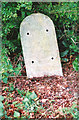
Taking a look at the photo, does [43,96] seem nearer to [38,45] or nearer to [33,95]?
[33,95]

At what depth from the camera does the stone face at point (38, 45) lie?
9.57 ft

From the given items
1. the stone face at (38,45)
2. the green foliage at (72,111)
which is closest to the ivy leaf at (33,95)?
the green foliage at (72,111)

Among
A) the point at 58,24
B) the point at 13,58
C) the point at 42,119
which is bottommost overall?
the point at 42,119

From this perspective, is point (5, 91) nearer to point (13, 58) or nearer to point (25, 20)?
point (13, 58)

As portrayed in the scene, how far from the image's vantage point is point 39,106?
2.33 m

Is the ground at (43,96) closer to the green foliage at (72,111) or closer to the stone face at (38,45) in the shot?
the green foliage at (72,111)

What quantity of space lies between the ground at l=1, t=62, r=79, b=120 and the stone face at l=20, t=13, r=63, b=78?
0.55 feet

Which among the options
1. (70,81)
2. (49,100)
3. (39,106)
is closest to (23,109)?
(39,106)

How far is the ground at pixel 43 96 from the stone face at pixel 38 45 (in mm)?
169

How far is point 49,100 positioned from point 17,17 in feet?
5.03

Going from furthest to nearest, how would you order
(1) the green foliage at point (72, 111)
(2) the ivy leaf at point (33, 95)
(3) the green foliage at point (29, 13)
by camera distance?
(3) the green foliage at point (29, 13) → (2) the ivy leaf at point (33, 95) → (1) the green foliage at point (72, 111)

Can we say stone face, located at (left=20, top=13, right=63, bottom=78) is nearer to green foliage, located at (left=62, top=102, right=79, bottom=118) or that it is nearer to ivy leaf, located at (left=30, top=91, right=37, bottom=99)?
ivy leaf, located at (left=30, top=91, right=37, bottom=99)

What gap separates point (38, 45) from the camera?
294 centimetres

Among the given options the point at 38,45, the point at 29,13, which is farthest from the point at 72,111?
the point at 29,13
